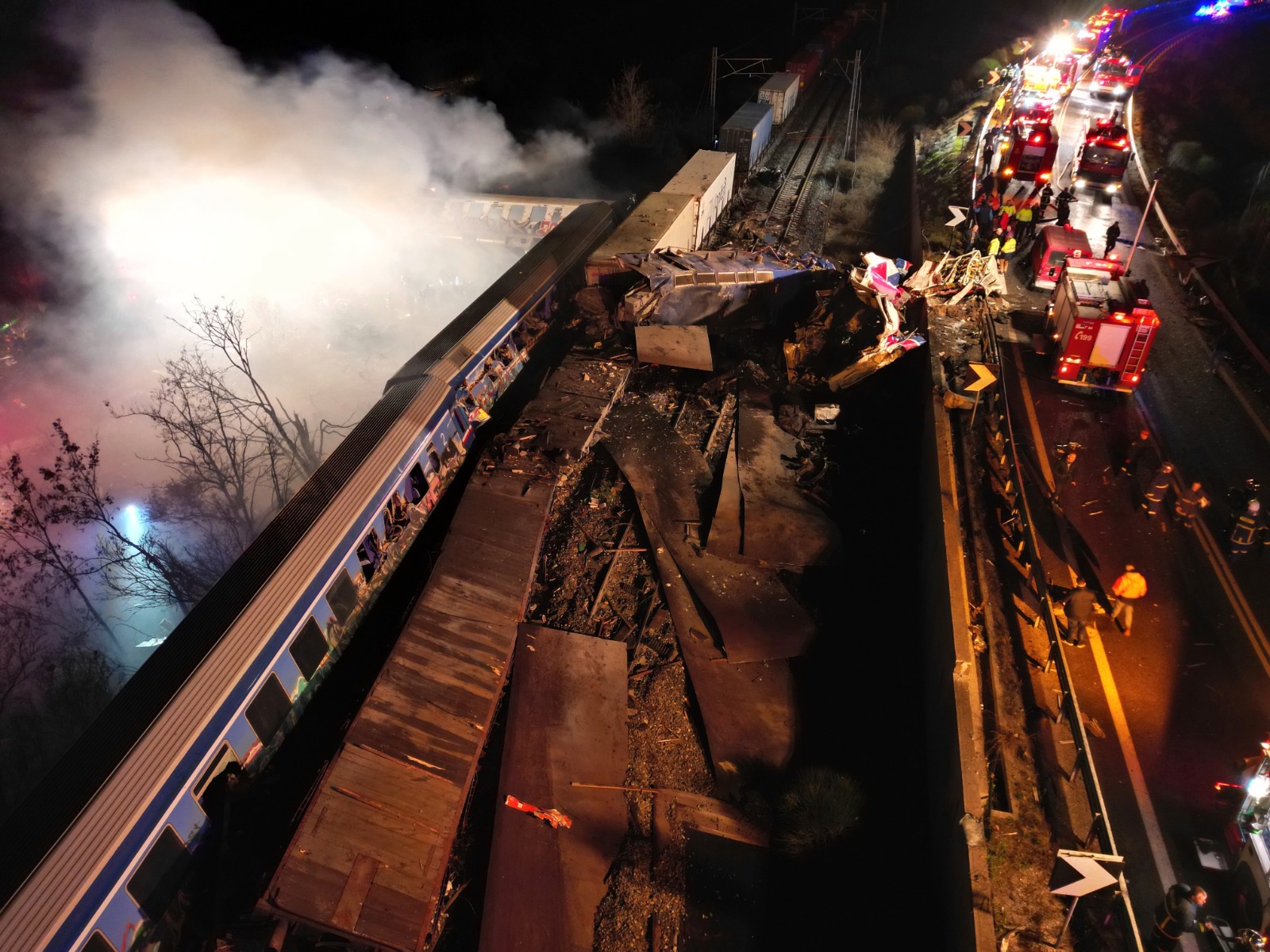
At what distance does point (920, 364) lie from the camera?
1338cm

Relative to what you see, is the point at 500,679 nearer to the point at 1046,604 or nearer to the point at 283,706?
the point at 283,706

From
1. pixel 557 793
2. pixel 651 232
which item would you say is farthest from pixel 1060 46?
pixel 557 793

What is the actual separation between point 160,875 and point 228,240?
803 inches

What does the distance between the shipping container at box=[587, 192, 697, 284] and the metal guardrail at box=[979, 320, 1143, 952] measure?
289 inches

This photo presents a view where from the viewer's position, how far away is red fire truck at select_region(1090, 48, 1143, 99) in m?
27.4

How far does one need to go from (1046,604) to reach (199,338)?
23.0 m

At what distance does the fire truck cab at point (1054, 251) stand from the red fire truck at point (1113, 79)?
1737 centimetres

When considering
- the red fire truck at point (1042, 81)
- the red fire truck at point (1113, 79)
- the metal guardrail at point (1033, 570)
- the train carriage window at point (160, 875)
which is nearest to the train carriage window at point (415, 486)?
the train carriage window at point (160, 875)

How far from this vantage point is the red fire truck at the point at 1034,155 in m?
17.4

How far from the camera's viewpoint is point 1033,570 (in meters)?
9.02

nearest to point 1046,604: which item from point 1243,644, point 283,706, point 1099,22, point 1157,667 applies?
point 1157,667

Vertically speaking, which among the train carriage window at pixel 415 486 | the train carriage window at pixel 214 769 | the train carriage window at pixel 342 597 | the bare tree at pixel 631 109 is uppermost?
the bare tree at pixel 631 109

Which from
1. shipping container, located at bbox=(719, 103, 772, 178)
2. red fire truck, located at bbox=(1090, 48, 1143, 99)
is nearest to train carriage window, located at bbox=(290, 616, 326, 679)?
shipping container, located at bbox=(719, 103, 772, 178)

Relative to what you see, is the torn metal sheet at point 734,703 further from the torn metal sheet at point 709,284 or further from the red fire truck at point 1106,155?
the red fire truck at point 1106,155
